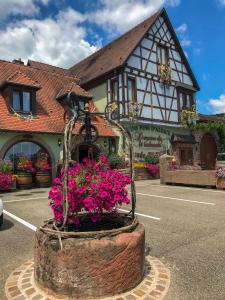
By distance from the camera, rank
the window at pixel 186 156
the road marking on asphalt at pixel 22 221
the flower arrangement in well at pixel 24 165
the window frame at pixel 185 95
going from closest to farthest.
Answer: the road marking on asphalt at pixel 22 221 < the flower arrangement in well at pixel 24 165 < the window at pixel 186 156 < the window frame at pixel 185 95

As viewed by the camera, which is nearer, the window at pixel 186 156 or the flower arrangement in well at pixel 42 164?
the flower arrangement in well at pixel 42 164

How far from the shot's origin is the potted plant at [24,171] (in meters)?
14.9

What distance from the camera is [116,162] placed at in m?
18.0

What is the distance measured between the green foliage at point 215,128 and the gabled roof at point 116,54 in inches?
138

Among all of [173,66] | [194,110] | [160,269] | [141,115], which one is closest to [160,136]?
[141,115]

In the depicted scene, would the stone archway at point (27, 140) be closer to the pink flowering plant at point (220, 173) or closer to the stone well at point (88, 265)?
the pink flowering plant at point (220, 173)

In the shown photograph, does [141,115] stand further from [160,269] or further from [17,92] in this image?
[160,269]

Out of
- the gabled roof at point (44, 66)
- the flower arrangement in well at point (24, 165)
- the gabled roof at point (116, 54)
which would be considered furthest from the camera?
the gabled roof at point (44, 66)

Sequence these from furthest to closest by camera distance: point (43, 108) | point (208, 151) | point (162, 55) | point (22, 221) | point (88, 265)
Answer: point (208, 151) → point (162, 55) → point (43, 108) → point (22, 221) → point (88, 265)

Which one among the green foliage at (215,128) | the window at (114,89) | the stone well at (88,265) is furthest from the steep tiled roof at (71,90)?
the stone well at (88,265)

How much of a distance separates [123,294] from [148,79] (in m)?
19.3

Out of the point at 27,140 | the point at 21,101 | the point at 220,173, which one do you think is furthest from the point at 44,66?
the point at 220,173

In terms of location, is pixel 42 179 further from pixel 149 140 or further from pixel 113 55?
pixel 113 55

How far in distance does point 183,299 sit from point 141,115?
1753 centimetres
